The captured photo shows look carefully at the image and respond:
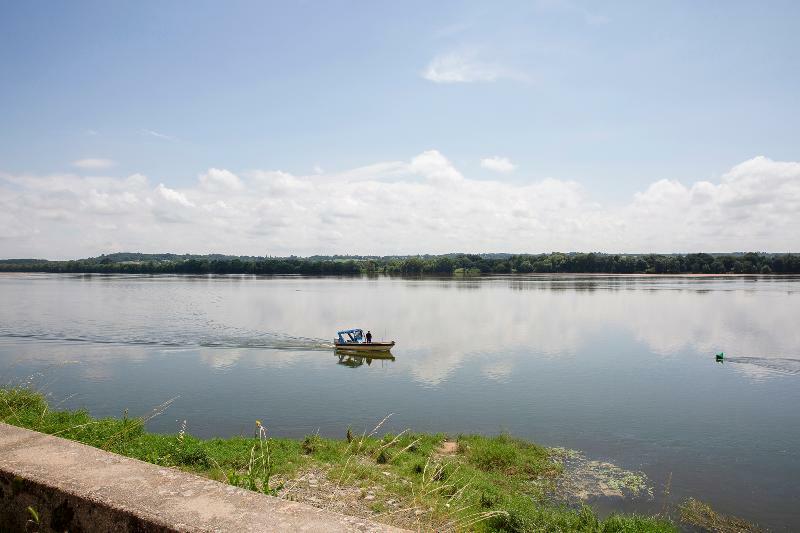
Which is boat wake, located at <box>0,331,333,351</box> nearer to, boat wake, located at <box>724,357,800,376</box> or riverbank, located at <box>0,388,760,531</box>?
riverbank, located at <box>0,388,760,531</box>

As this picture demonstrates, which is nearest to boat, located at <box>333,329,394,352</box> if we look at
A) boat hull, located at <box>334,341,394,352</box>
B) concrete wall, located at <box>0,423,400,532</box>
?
boat hull, located at <box>334,341,394,352</box>

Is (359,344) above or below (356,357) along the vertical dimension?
above

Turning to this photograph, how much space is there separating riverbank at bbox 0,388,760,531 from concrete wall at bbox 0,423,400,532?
5.53 meters

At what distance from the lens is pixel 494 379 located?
30.1 metres

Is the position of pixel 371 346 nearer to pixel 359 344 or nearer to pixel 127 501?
pixel 359 344

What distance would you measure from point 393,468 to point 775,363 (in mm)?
32018

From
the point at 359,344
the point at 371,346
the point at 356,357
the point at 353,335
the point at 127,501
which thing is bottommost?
the point at 356,357

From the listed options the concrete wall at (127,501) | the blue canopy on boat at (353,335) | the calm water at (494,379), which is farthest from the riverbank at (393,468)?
the blue canopy on boat at (353,335)

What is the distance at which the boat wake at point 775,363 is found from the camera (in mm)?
32406

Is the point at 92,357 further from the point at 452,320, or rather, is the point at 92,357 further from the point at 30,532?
the point at 30,532

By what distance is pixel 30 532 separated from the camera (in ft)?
11.5

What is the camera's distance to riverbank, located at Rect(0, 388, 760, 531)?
11.3m

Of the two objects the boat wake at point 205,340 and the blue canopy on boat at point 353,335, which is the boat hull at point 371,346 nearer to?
the blue canopy on boat at point 353,335

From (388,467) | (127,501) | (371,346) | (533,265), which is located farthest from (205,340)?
(533,265)
